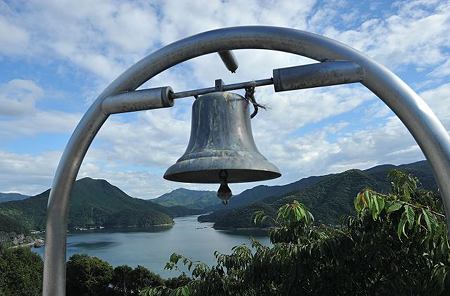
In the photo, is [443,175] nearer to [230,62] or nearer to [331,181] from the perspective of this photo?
[230,62]

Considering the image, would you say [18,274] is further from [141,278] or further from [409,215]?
[409,215]

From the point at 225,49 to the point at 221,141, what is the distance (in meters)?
0.47

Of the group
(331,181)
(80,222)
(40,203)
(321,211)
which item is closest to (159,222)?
(80,222)

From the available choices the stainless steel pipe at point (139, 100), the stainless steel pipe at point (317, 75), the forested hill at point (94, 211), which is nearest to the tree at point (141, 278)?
the stainless steel pipe at point (139, 100)

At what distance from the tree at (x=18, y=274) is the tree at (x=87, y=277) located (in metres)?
2.35

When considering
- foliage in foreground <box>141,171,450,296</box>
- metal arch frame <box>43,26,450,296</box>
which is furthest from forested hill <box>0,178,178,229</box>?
metal arch frame <box>43,26,450,296</box>

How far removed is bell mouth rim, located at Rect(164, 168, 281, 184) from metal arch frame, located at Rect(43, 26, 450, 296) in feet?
1.70

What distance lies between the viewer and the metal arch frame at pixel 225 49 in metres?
1.80

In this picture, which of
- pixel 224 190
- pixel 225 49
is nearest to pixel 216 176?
pixel 224 190

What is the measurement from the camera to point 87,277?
33.3 meters

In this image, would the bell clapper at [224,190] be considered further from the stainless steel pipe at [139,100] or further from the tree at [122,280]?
the tree at [122,280]

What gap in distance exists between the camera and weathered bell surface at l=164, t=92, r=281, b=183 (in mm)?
2271

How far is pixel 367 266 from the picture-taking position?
4.25 meters

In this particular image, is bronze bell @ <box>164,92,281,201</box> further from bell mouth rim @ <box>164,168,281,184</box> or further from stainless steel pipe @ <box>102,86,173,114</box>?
stainless steel pipe @ <box>102,86,173,114</box>
